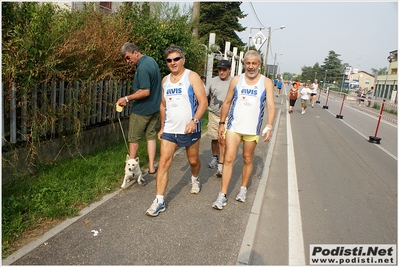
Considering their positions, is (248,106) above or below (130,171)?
above

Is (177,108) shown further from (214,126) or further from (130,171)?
(214,126)

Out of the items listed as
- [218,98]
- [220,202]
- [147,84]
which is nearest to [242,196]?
[220,202]

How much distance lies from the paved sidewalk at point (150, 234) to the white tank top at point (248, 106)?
1040mm

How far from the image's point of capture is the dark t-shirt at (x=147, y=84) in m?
4.14

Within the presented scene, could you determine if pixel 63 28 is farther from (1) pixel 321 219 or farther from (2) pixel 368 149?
(2) pixel 368 149

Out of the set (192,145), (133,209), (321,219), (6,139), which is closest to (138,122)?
(192,145)

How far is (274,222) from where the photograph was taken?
370 cm

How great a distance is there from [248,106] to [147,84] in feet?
4.75

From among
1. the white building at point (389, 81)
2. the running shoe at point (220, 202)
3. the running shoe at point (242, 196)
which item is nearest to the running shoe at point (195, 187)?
the running shoe at point (220, 202)

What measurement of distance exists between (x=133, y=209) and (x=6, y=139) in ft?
6.14

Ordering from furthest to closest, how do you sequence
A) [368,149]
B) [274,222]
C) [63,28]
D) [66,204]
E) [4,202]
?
[368,149], [63,28], [274,222], [66,204], [4,202]

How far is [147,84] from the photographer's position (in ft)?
13.6

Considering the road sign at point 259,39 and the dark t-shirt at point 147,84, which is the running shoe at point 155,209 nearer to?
the dark t-shirt at point 147,84

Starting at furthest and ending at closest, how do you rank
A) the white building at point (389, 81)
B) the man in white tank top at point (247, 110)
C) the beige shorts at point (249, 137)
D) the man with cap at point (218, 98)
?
the white building at point (389, 81)
the man with cap at point (218, 98)
the beige shorts at point (249, 137)
the man in white tank top at point (247, 110)
